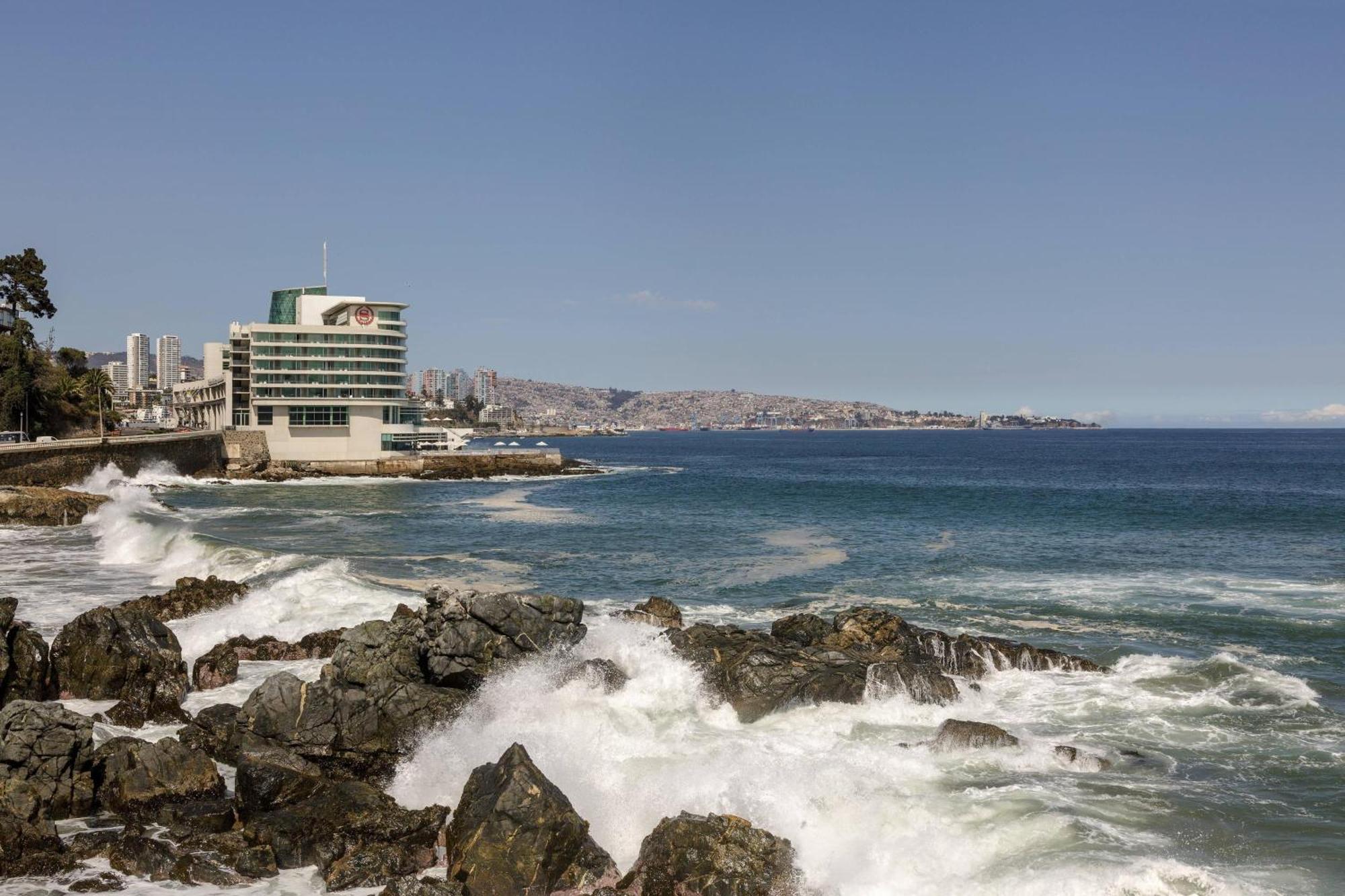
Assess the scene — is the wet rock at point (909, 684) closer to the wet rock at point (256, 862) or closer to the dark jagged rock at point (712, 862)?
the dark jagged rock at point (712, 862)

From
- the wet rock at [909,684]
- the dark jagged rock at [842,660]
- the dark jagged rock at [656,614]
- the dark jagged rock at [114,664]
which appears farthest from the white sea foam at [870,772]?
the dark jagged rock at [114,664]

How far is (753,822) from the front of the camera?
42.2ft

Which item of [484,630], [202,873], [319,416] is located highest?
[319,416]

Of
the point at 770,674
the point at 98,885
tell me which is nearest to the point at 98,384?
the point at 770,674

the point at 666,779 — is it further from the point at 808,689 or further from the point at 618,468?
the point at 618,468

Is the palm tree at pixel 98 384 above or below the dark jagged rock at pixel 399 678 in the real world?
above

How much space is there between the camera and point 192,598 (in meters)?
26.7

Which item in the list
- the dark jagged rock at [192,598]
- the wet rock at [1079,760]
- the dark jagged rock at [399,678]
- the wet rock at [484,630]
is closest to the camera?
the wet rock at [1079,760]

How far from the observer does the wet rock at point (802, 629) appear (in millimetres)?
23125

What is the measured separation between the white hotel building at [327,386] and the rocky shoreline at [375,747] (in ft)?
260

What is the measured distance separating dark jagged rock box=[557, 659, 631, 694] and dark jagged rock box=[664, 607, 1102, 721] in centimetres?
184

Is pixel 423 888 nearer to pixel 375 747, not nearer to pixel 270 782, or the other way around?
pixel 270 782

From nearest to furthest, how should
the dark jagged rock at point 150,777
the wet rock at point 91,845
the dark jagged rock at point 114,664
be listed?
the wet rock at point 91,845, the dark jagged rock at point 150,777, the dark jagged rock at point 114,664

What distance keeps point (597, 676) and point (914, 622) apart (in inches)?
504
